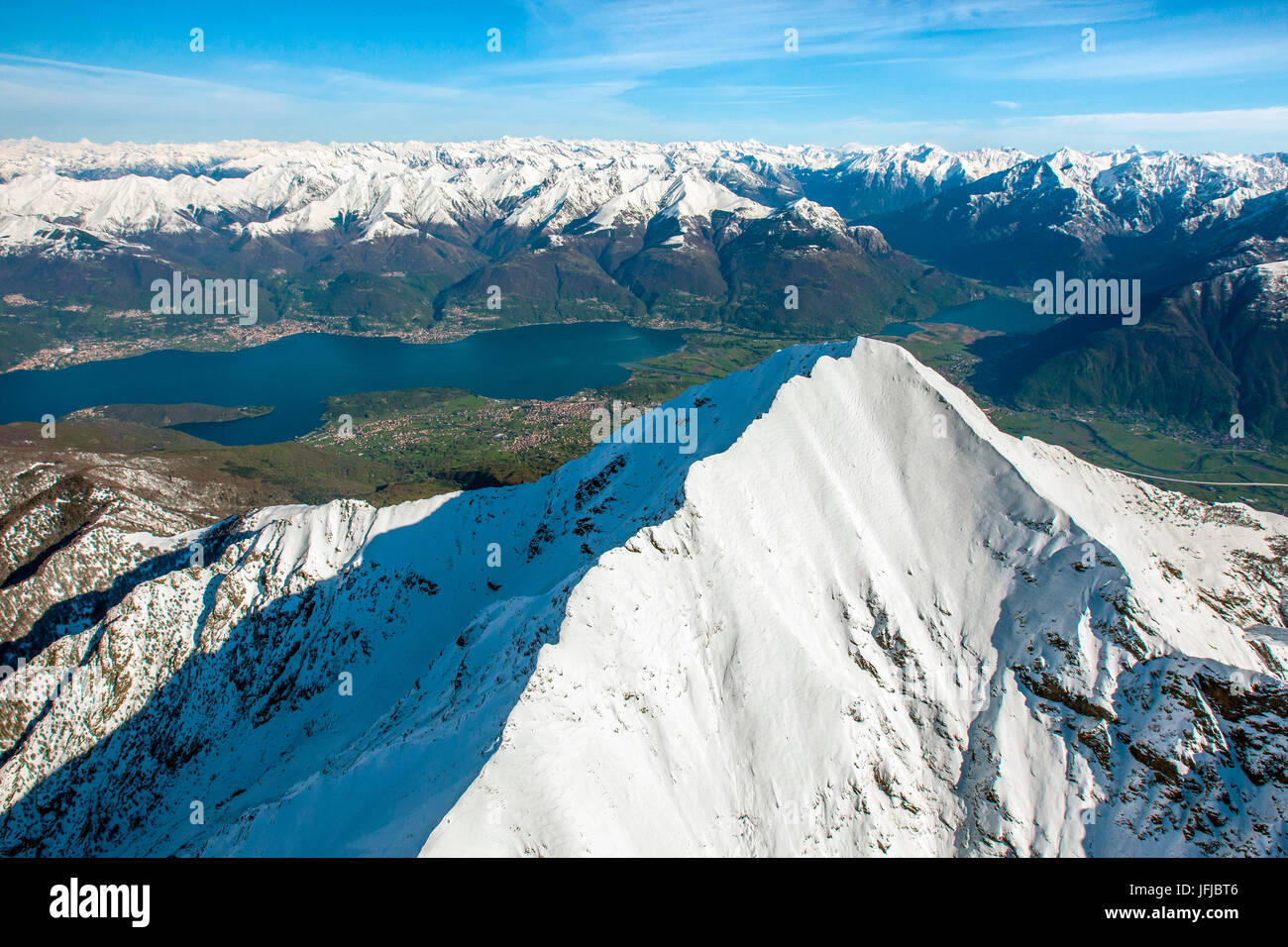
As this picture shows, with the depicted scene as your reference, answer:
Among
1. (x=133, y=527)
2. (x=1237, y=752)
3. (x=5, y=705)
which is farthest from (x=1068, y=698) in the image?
(x=133, y=527)

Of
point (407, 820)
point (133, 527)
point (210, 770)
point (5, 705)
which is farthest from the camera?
point (133, 527)

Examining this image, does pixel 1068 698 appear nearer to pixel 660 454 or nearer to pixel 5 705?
pixel 660 454

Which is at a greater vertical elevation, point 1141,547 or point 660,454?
point 660,454

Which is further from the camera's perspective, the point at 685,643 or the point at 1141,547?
the point at 1141,547

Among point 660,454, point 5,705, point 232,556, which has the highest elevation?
point 660,454

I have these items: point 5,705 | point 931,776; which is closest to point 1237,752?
point 931,776

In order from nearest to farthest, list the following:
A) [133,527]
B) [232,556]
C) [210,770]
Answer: [210,770], [232,556], [133,527]
